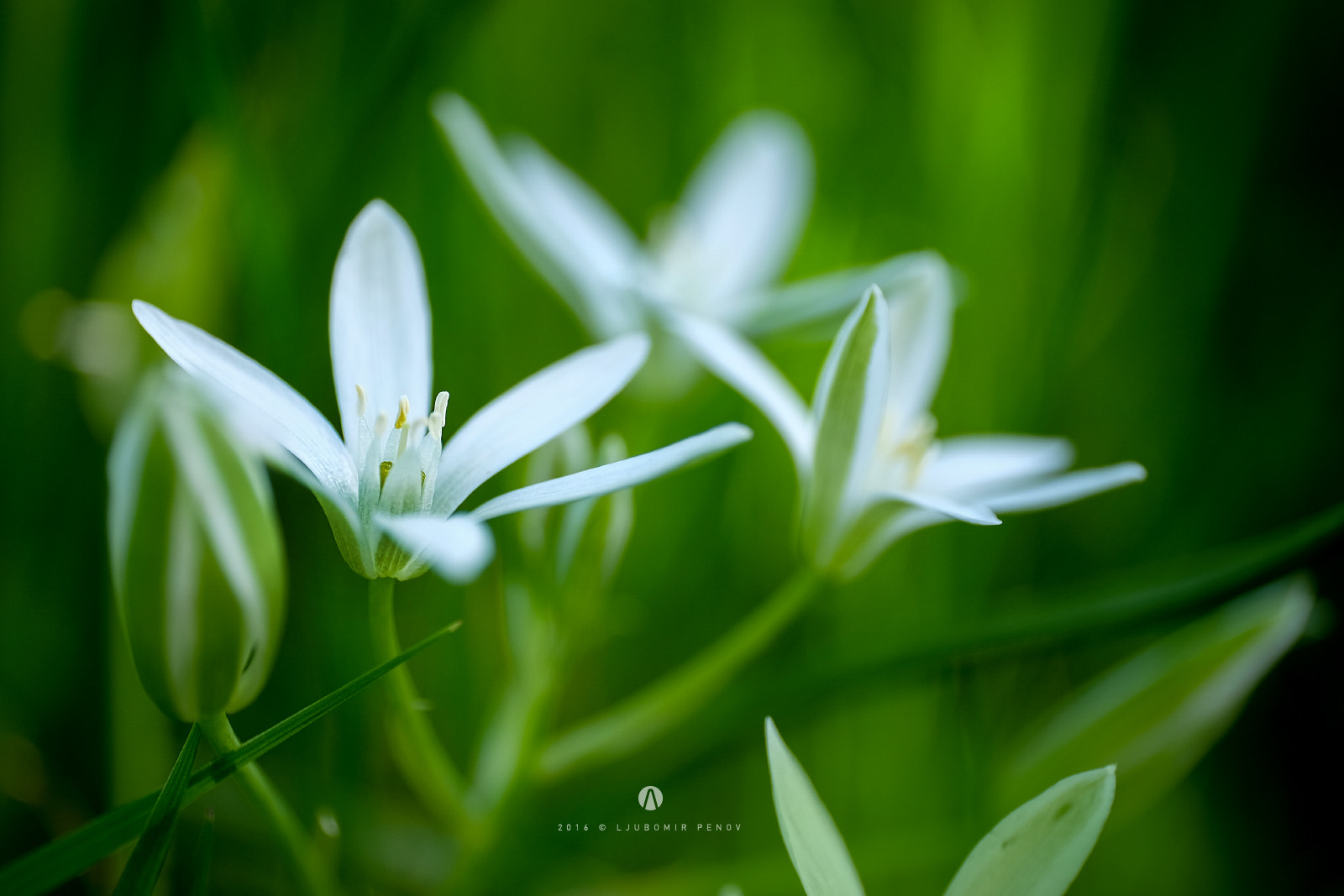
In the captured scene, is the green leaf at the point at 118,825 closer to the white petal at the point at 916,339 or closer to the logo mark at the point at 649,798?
the logo mark at the point at 649,798

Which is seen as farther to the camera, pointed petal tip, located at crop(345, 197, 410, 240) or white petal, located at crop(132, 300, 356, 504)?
pointed petal tip, located at crop(345, 197, 410, 240)

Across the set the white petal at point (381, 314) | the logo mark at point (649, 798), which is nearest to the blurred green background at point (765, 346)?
the logo mark at point (649, 798)

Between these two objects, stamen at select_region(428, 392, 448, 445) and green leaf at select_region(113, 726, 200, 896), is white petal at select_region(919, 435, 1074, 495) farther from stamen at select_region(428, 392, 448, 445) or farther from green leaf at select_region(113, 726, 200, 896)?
green leaf at select_region(113, 726, 200, 896)

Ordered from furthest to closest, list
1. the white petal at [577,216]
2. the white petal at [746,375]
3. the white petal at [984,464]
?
the white petal at [577,216]
the white petal at [984,464]
the white petal at [746,375]

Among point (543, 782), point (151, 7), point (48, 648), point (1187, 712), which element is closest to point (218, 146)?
point (151, 7)

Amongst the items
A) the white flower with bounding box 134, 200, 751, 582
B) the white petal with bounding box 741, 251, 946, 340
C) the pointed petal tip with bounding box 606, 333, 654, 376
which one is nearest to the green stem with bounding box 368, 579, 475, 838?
the white flower with bounding box 134, 200, 751, 582

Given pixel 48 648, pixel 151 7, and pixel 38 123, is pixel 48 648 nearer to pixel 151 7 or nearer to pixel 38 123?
pixel 38 123

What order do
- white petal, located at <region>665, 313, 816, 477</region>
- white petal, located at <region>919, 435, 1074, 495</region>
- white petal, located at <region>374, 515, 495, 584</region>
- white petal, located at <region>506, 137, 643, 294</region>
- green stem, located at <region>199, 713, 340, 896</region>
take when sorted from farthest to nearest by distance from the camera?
white petal, located at <region>506, 137, 643, 294</region> → white petal, located at <region>919, 435, 1074, 495</region> → white petal, located at <region>665, 313, 816, 477</region> → green stem, located at <region>199, 713, 340, 896</region> → white petal, located at <region>374, 515, 495, 584</region>

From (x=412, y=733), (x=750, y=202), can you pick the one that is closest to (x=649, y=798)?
(x=412, y=733)
